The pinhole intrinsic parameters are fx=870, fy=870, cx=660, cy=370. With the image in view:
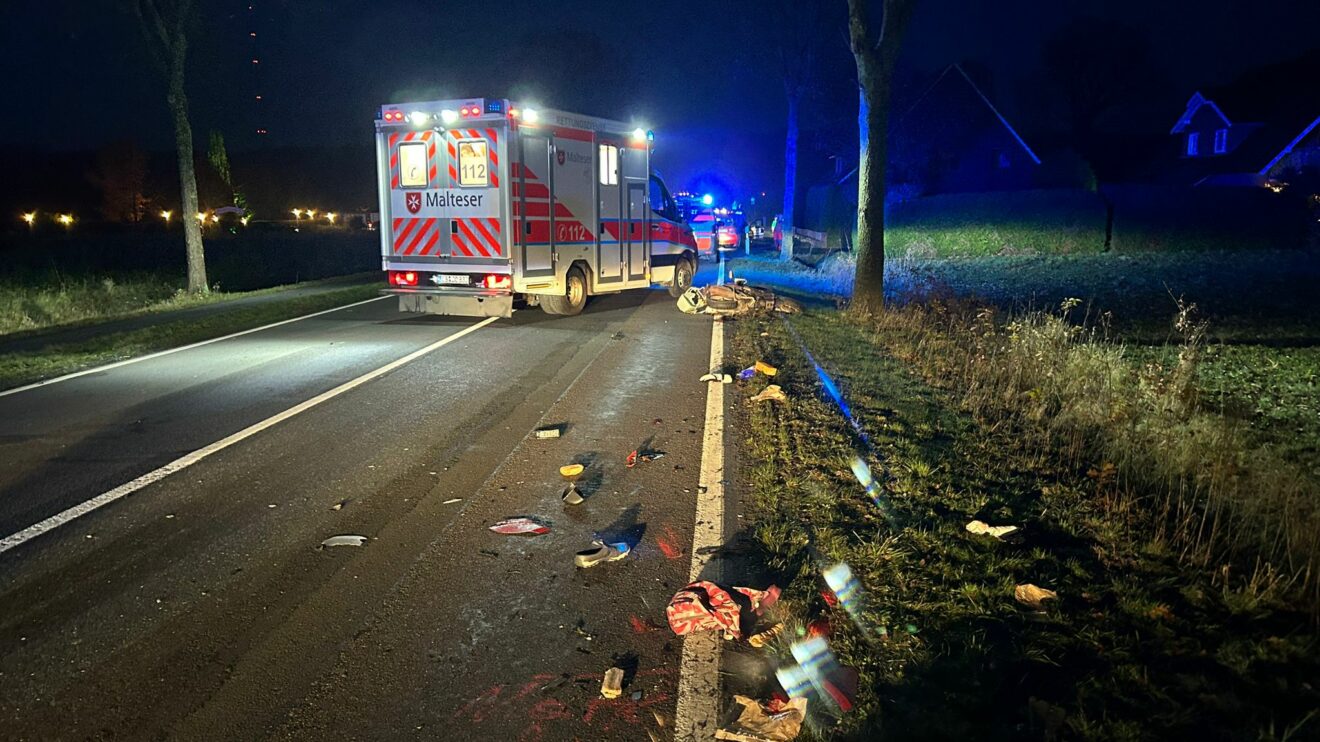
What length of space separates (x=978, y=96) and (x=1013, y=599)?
1625 inches

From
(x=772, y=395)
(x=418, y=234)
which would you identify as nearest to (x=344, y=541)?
(x=772, y=395)

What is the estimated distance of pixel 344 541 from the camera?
5023mm

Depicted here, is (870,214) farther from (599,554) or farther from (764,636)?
(764,636)

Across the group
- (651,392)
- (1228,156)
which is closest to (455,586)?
(651,392)

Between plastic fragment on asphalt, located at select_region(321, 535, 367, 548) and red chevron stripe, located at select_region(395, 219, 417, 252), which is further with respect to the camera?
red chevron stripe, located at select_region(395, 219, 417, 252)

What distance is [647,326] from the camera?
552 inches

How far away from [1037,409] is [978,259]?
2273 cm

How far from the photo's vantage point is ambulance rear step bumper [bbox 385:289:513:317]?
13914mm

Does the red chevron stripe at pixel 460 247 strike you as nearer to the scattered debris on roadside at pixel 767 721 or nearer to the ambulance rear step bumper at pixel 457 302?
the ambulance rear step bumper at pixel 457 302

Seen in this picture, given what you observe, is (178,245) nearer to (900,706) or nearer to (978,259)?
(978,259)

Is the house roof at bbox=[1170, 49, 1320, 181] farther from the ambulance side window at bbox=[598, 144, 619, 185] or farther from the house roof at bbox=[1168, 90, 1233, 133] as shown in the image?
the ambulance side window at bbox=[598, 144, 619, 185]

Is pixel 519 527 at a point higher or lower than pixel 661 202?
lower

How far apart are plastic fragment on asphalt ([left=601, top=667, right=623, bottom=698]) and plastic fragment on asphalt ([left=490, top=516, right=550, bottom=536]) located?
1.64 m

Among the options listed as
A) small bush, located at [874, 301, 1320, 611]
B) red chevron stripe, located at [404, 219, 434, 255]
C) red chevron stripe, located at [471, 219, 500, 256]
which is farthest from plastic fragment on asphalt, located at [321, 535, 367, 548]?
red chevron stripe, located at [404, 219, 434, 255]
